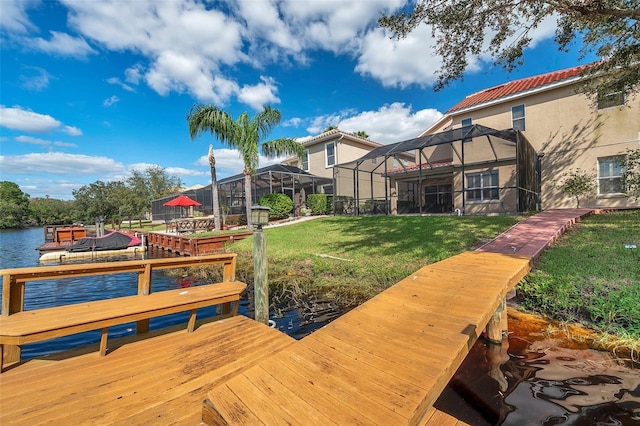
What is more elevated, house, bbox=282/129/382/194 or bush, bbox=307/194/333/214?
house, bbox=282/129/382/194

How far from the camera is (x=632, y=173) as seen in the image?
10125 millimetres

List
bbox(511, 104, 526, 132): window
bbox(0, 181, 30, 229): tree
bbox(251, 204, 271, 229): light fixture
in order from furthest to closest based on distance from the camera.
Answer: bbox(0, 181, 30, 229): tree, bbox(511, 104, 526, 132): window, bbox(251, 204, 271, 229): light fixture

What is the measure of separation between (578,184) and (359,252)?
11.7m

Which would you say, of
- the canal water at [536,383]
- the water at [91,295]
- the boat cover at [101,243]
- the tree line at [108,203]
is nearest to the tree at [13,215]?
A: the tree line at [108,203]

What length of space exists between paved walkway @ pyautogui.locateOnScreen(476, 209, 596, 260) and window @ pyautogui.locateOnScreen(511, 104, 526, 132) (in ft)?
22.8

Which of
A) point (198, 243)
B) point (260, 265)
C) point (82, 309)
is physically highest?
point (260, 265)

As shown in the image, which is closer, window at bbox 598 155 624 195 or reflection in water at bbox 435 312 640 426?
reflection in water at bbox 435 312 640 426

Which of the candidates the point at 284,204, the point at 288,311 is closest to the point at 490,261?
the point at 288,311

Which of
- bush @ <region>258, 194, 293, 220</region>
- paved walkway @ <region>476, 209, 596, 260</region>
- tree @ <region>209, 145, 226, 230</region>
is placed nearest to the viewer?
paved walkway @ <region>476, 209, 596, 260</region>

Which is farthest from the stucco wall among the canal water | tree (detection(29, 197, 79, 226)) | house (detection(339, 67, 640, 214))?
tree (detection(29, 197, 79, 226))

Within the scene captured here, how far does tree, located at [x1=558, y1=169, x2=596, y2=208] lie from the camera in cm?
1245

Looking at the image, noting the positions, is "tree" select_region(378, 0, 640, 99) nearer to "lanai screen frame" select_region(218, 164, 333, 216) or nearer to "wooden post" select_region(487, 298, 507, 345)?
"wooden post" select_region(487, 298, 507, 345)

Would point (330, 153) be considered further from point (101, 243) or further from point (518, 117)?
point (101, 243)

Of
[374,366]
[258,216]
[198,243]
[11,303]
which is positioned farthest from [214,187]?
[374,366]
